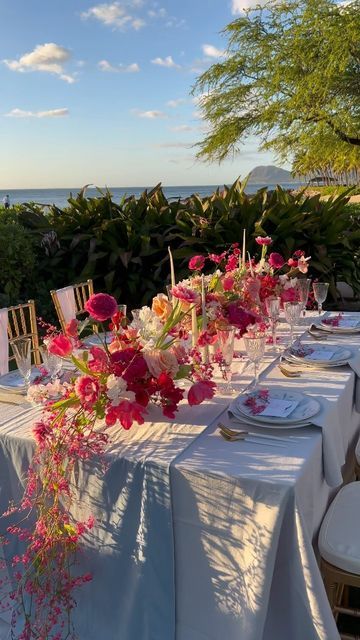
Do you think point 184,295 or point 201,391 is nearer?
point 201,391

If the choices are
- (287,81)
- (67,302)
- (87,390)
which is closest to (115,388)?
(87,390)

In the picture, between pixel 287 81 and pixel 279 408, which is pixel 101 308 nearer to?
pixel 279 408

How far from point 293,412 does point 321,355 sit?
72cm

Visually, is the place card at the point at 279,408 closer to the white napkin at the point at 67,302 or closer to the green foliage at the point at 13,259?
the white napkin at the point at 67,302

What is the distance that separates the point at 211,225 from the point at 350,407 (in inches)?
130

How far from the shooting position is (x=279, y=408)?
182 centimetres

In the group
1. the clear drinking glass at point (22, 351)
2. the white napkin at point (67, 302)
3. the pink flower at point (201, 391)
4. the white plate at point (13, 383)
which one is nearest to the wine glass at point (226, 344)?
the pink flower at point (201, 391)

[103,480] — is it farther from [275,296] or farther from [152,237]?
[152,237]

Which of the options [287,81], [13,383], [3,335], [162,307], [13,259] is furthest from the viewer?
[287,81]

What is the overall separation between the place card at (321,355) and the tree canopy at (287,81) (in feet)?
42.3

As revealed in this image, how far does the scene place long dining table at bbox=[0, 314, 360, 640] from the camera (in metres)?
1.44

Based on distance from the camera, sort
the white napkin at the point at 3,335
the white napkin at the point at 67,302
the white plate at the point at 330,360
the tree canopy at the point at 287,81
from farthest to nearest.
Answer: the tree canopy at the point at 287,81 → the white napkin at the point at 67,302 → the white napkin at the point at 3,335 → the white plate at the point at 330,360

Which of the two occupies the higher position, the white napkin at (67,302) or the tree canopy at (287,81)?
the tree canopy at (287,81)

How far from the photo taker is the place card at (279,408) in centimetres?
177
